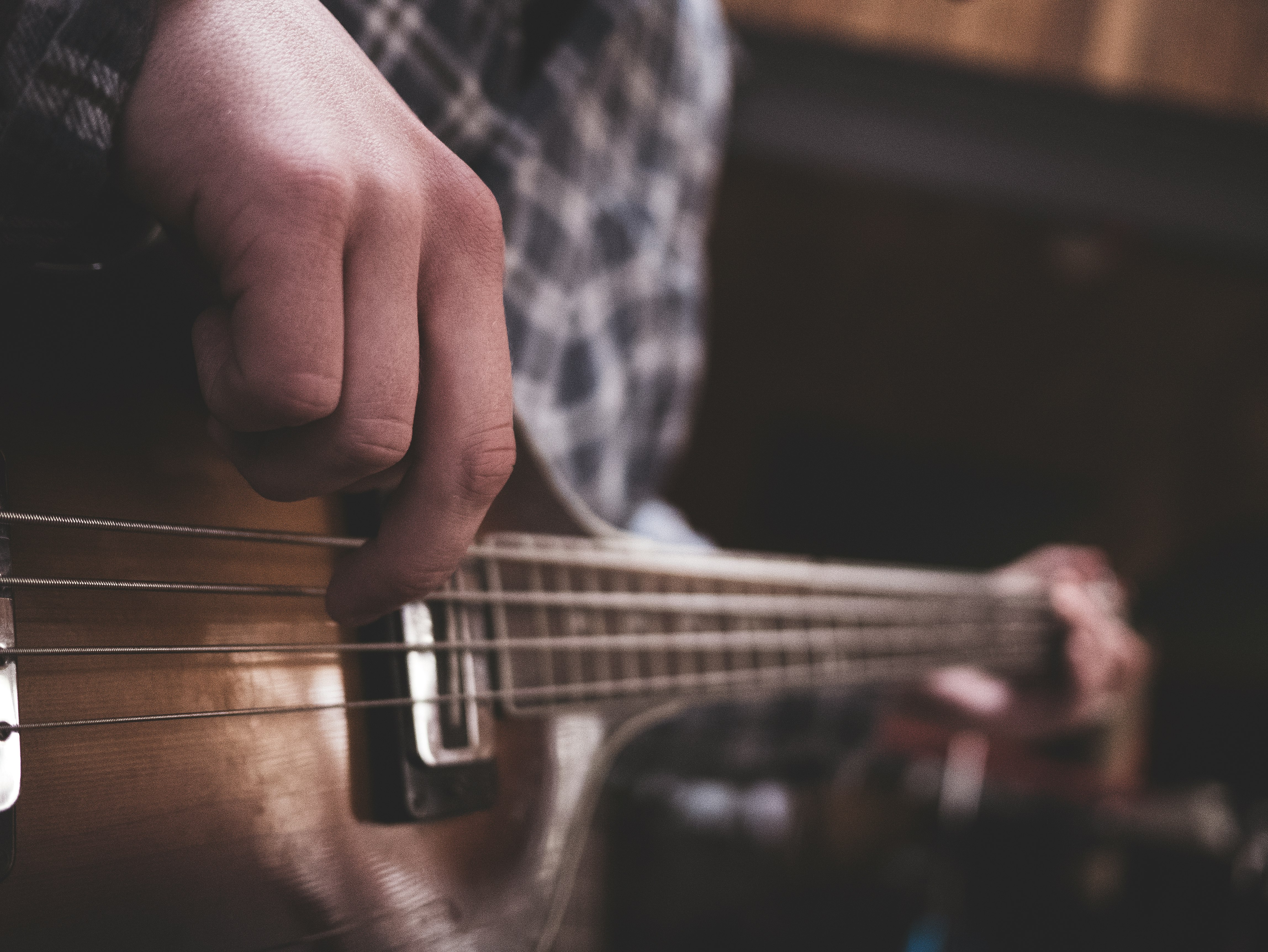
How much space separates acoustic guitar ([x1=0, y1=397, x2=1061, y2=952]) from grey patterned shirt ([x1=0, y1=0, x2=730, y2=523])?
10 cm

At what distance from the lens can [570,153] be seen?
675 millimetres

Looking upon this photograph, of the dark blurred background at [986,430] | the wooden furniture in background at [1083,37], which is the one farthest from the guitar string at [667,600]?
the wooden furniture in background at [1083,37]

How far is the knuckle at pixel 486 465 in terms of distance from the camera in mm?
242

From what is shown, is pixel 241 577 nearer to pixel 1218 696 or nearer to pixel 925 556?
pixel 925 556

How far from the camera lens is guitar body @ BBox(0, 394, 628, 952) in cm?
25

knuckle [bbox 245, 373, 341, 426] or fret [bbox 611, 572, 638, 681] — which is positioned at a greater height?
knuckle [bbox 245, 373, 341, 426]

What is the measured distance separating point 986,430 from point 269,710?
1623mm

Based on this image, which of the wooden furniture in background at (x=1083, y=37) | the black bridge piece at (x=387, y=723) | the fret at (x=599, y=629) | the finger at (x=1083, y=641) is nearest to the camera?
the black bridge piece at (x=387, y=723)

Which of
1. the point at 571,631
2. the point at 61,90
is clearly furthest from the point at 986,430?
the point at 61,90

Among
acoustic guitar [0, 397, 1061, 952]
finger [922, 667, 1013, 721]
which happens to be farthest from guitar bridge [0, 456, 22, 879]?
finger [922, 667, 1013, 721]

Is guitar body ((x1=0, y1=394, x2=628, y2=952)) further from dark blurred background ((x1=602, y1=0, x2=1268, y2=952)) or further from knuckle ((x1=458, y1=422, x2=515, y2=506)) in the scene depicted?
dark blurred background ((x1=602, y1=0, x2=1268, y2=952))

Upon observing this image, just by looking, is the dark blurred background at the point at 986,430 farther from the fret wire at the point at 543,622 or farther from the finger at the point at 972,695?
the fret wire at the point at 543,622

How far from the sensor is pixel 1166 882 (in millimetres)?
989

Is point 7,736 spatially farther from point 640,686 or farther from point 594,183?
point 594,183
